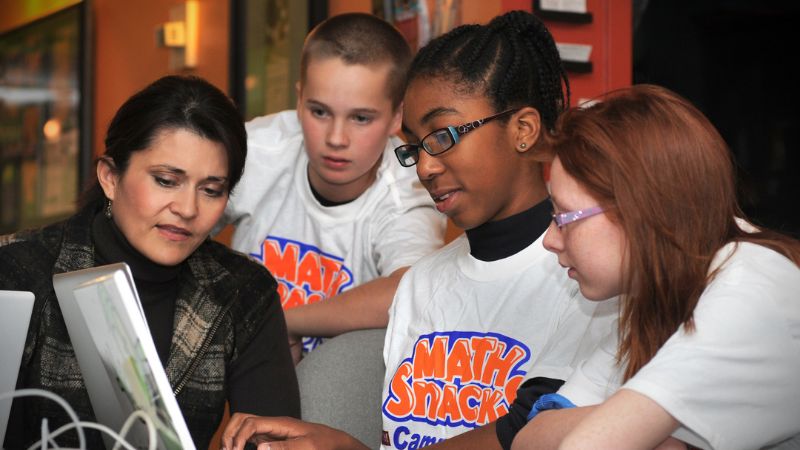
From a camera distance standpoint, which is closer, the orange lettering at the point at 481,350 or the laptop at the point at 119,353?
the laptop at the point at 119,353

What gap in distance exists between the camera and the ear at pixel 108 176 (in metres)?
2.04

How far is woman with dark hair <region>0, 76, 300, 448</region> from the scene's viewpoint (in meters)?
1.90

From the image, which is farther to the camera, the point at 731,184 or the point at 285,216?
the point at 285,216

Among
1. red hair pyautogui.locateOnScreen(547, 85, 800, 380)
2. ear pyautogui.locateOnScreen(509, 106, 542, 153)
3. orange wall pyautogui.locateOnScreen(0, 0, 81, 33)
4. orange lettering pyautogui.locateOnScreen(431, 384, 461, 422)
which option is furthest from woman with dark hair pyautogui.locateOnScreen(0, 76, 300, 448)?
orange wall pyautogui.locateOnScreen(0, 0, 81, 33)

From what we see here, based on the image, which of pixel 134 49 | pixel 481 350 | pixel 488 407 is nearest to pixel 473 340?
pixel 481 350

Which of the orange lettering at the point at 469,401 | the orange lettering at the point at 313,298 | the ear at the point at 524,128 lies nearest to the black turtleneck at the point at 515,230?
the ear at the point at 524,128

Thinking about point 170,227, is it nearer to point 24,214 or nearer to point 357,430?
point 357,430

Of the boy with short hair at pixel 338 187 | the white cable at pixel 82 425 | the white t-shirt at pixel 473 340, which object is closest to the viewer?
the white cable at pixel 82 425

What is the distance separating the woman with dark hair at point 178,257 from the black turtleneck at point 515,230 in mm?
471

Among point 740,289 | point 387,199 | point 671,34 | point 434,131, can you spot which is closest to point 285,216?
point 387,199

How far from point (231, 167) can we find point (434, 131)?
1.35 ft

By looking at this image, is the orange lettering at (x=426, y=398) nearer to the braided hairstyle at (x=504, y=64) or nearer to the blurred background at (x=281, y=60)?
A: the braided hairstyle at (x=504, y=64)

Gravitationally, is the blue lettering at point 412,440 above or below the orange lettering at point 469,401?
below

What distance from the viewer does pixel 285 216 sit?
2.66 m
